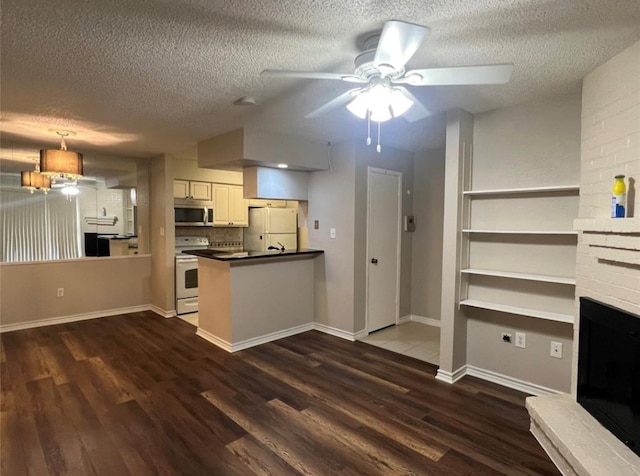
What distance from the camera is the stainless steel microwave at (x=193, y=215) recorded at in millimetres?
5402

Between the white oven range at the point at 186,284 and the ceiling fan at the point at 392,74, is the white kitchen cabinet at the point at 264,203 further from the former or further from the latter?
the ceiling fan at the point at 392,74

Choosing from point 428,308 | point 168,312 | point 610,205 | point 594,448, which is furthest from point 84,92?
point 428,308

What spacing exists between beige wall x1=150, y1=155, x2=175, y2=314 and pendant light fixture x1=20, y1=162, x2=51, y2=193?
131cm

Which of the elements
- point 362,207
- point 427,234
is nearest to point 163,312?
point 362,207

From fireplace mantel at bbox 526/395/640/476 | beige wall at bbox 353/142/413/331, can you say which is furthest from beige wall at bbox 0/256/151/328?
fireplace mantel at bbox 526/395/640/476

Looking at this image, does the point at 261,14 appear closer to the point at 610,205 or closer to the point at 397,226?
the point at 610,205

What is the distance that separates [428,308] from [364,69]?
3791mm

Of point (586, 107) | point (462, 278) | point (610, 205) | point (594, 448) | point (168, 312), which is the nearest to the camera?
point (594, 448)

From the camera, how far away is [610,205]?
6.87ft

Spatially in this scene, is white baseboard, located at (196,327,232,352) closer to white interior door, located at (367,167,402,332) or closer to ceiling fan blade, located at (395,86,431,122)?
white interior door, located at (367,167,402,332)

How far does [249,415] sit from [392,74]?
7.88 ft

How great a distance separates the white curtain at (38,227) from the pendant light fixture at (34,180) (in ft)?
0.48

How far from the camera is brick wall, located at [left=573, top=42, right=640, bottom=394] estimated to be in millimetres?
1849

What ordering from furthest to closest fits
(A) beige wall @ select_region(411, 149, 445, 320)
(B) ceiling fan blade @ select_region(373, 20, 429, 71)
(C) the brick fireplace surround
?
(A) beige wall @ select_region(411, 149, 445, 320)
(C) the brick fireplace surround
(B) ceiling fan blade @ select_region(373, 20, 429, 71)
